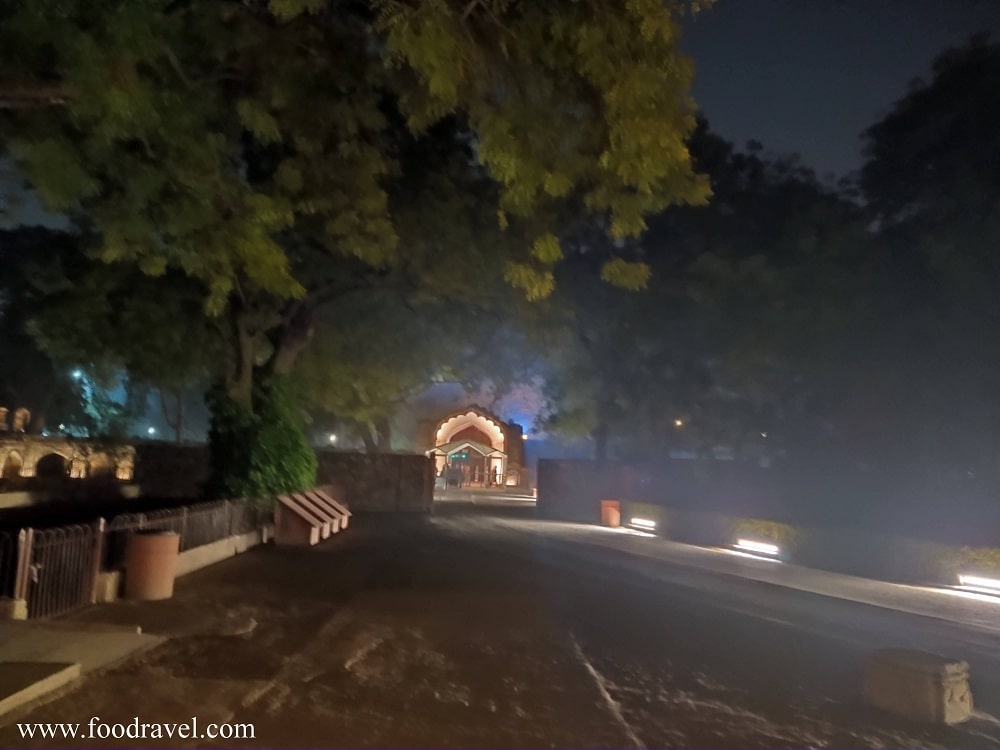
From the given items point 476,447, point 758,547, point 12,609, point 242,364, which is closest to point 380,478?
point 242,364

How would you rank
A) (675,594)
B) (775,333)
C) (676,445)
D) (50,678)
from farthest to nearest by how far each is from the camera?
(676,445), (775,333), (675,594), (50,678)

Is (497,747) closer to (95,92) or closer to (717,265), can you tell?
(95,92)

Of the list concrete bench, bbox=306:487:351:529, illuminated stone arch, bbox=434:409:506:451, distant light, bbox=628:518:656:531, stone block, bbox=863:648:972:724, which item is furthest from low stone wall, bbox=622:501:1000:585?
illuminated stone arch, bbox=434:409:506:451

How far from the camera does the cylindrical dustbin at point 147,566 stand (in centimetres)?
1152

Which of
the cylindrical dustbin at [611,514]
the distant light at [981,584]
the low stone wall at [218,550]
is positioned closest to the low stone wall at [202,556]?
the low stone wall at [218,550]

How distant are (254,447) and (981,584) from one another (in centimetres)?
1586

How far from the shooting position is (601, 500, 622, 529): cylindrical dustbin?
29.8m

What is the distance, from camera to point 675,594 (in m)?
14.7

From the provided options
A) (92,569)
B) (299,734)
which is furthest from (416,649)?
(92,569)

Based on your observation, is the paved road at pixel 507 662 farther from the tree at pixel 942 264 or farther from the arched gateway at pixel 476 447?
the arched gateway at pixel 476 447

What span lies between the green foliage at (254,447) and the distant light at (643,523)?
11.4 metres

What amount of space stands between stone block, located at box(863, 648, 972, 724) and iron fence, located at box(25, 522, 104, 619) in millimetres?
8721

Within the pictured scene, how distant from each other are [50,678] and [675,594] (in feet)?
33.6

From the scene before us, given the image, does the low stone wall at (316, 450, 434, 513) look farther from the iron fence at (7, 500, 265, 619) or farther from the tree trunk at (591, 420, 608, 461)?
the iron fence at (7, 500, 265, 619)
